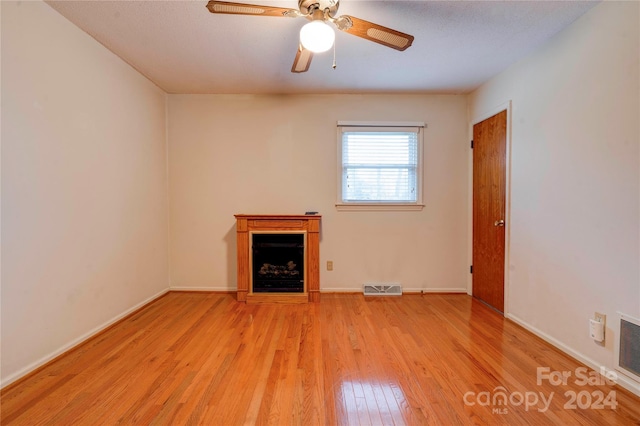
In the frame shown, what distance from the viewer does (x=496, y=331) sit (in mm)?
2512

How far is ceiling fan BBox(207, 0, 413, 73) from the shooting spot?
61.3 inches

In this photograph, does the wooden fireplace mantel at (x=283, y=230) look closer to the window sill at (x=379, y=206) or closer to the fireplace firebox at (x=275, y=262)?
the fireplace firebox at (x=275, y=262)

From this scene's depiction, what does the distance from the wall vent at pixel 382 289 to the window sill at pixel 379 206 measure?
39.3 inches

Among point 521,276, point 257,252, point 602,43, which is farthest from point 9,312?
point 602,43

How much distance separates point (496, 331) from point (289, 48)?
10.5 feet

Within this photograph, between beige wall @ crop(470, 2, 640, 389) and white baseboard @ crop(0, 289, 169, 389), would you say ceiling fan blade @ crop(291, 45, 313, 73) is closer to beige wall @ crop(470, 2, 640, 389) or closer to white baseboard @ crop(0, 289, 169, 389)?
beige wall @ crop(470, 2, 640, 389)

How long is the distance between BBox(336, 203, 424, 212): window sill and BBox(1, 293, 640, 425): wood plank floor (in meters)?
1.37

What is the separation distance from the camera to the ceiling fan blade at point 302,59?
6.32 feet

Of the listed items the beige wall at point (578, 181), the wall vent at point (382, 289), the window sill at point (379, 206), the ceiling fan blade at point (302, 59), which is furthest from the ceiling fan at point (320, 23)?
the wall vent at point (382, 289)

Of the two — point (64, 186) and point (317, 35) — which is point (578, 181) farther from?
point (64, 186)

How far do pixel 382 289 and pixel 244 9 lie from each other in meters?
3.18

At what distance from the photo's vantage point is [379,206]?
3594 mm

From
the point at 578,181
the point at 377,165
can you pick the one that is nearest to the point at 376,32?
A: the point at 578,181

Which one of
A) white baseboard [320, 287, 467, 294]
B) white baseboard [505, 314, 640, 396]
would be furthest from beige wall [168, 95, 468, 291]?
white baseboard [505, 314, 640, 396]
